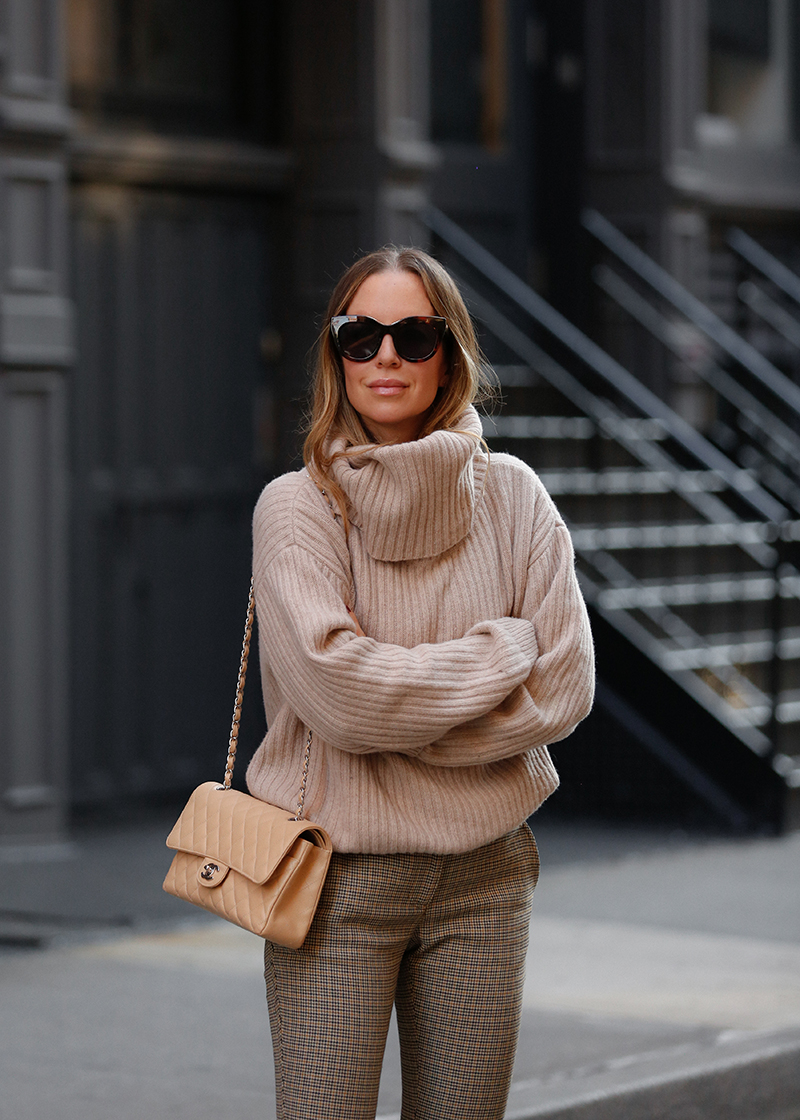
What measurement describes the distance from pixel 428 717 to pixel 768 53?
9.81 metres

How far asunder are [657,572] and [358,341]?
243 inches

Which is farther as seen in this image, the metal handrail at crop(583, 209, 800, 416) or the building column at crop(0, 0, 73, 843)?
the metal handrail at crop(583, 209, 800, 416)

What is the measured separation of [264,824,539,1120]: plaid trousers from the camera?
2854 millimetres

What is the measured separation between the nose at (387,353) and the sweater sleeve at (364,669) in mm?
327

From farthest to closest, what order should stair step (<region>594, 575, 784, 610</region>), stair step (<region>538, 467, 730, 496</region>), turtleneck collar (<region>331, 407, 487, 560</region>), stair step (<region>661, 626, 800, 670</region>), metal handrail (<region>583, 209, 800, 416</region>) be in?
metal handrail (<region>583, 209, 800, 416</region>) < stair step (<region>538, 467, 730, 496</region>) < stair step (<region>594, 575, 784, 610</region>) < stair step (<region>661, 626, 800, 670</region>) < turtleneck collar (<region>331, 407, 487, 560</region>)

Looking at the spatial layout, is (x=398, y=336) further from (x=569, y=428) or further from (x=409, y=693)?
(x=569, y=428)

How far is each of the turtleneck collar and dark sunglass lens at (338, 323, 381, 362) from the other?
15 centimetres

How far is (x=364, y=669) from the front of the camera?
2.78 metres

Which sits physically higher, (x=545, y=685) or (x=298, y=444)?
(x=298, y=444)

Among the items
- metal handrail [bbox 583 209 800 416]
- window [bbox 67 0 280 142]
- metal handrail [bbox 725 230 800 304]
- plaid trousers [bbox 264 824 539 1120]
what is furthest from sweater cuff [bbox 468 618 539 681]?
metal handrail [bbox 725 230 800 304]

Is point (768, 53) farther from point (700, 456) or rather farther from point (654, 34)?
point (700, 456)

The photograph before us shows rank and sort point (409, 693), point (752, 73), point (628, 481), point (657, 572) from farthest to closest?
point (752, 73)
point (628, 481)
point (657, 572)
point (409, 693)

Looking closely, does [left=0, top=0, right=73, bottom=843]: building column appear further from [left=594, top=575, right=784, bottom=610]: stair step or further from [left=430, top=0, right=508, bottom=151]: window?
[left=430, top=0, right=508, bottom=151]: window

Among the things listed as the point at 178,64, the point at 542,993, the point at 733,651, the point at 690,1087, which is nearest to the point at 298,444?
the point at 542,993
